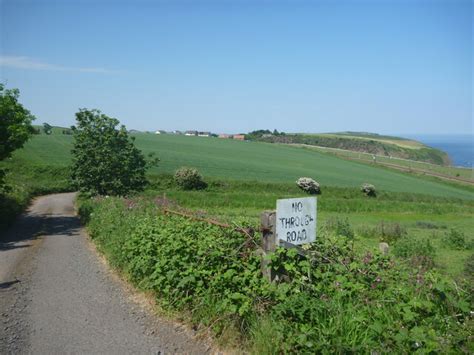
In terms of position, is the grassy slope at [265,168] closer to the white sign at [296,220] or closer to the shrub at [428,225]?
the shrub at [428,225]

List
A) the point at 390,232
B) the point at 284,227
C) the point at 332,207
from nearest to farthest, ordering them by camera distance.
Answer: the point at 284,227 < the point at 390,232 < the point at 332,207

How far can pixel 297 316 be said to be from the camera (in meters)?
4.73

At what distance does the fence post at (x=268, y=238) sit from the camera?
18.1ft

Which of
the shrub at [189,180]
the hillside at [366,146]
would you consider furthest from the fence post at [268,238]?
the hillside at [366,146]

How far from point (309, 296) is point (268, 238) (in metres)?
0.94

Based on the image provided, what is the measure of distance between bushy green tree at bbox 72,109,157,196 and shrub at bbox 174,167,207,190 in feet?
54.8

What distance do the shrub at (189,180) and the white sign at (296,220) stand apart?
35.7m

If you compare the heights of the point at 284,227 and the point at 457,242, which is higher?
the point at 284,227

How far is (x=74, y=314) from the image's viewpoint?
7.05 metres

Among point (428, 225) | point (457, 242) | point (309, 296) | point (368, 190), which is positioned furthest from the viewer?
point (368, 190)

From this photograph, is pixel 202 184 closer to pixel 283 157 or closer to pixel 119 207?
pixel 119 207

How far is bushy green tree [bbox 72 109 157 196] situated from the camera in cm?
2344

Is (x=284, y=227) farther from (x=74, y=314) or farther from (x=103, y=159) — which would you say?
(x=103, y=159)

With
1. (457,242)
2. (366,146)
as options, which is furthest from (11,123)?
(366,146)
